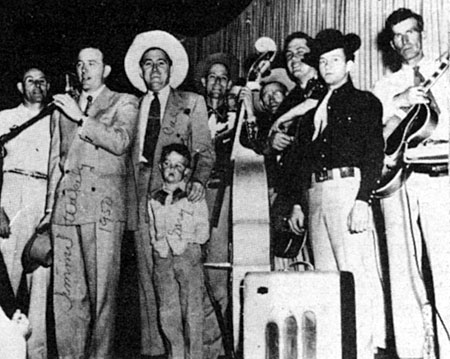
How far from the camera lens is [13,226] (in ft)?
18.5

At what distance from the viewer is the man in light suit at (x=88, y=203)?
5.35m

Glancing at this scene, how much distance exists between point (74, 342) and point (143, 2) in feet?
8.44

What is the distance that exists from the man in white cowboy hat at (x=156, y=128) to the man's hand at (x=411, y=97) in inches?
54.3

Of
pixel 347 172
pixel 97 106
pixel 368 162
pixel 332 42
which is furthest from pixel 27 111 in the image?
pixel 368 162

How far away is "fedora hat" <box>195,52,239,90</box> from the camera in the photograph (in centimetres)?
554

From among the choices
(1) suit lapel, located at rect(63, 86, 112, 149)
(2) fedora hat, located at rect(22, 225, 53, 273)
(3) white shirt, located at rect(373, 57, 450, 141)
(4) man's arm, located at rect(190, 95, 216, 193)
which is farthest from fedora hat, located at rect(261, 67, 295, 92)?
(2) fedora hat, located at rect(22, 225, 53, 273)

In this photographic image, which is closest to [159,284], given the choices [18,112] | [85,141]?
[85,141]

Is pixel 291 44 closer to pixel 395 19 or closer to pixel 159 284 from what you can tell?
pixel 395 19

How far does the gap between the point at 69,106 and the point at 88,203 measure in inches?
31.4

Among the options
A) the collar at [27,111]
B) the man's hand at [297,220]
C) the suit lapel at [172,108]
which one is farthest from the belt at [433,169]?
the collar at [27,111]

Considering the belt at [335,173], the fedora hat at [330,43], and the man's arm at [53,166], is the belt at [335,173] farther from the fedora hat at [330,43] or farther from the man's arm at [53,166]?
the man's arm at [53,166]

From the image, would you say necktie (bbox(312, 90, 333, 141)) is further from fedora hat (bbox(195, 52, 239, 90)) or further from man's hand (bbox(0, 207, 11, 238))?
man's hand (bbox(0, 207, 11, 238))

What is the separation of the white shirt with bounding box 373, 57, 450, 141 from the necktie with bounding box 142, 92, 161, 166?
5.29ft
